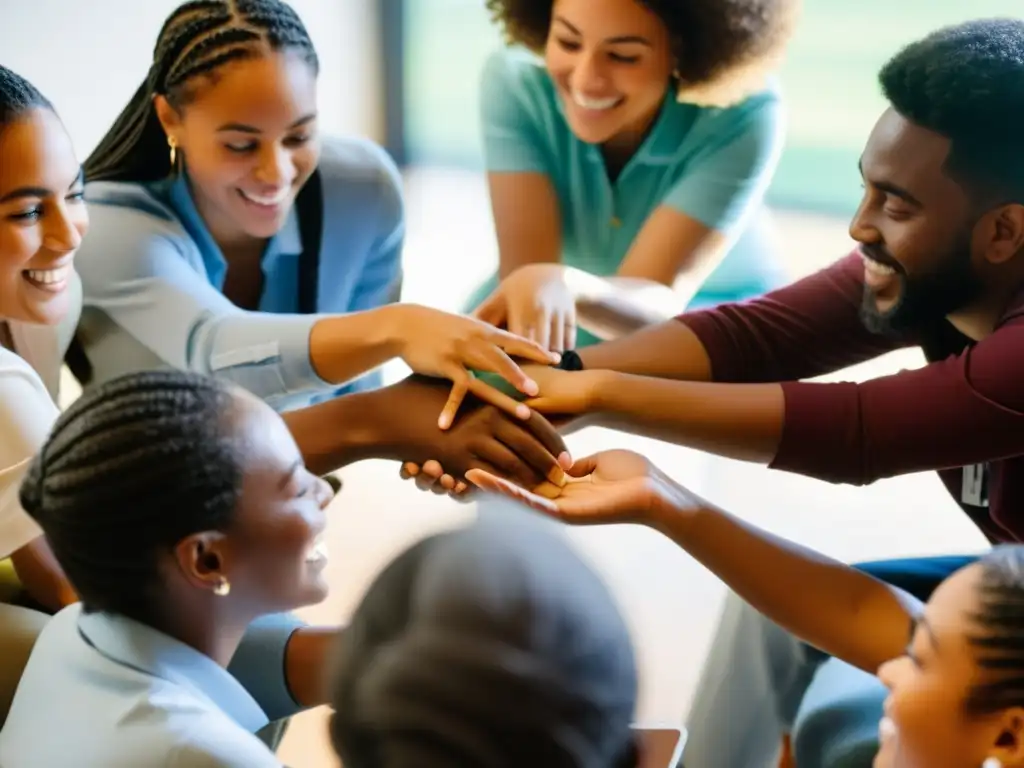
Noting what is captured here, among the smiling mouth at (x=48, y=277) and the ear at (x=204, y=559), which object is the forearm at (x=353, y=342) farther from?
the ear at (x=204, y=559)

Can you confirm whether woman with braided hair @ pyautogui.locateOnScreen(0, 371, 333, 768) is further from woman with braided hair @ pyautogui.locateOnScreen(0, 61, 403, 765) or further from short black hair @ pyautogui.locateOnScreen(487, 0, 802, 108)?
short black hair @ pyautogui.locateOnScreen(487, 0, 802, 108)

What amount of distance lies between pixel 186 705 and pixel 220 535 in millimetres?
104

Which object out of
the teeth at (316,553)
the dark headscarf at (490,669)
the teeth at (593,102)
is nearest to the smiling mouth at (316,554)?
the teeth at (316,553)

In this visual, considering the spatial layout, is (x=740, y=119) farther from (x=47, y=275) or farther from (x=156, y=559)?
(x=156, y=559)

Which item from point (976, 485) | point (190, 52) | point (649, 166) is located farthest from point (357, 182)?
point (976, 485)

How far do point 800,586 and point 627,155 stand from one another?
756 mm

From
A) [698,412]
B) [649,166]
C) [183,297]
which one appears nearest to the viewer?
[698,412]

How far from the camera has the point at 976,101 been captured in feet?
3.01

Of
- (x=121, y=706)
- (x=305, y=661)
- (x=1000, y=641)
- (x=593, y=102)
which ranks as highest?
(x=593, y=102)

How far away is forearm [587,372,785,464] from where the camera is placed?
97cm

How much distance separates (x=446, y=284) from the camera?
2.20m

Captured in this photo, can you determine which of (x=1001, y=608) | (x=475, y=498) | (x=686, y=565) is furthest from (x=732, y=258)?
(x=1001, y=608)

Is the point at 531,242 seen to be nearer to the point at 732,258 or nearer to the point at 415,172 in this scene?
the point at 732,258

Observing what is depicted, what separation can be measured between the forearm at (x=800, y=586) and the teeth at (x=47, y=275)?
0.55 meters
